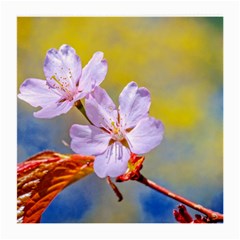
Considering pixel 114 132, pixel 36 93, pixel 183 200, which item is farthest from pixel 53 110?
pixel 183 200

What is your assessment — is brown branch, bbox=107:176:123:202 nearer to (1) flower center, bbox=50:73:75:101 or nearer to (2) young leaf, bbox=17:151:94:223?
(2) young leaf, bbox=17:151:94:223

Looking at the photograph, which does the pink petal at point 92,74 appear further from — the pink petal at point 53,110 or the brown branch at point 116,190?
the brown branch at point 116,190

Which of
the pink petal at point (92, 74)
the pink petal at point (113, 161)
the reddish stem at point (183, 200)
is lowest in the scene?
the reddish stem at point (183, 200)

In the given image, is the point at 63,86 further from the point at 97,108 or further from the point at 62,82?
the point at 97,108

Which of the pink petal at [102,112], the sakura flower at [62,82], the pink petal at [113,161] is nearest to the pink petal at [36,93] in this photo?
the sakura flower at [62,82]

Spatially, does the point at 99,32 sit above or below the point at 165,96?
above
